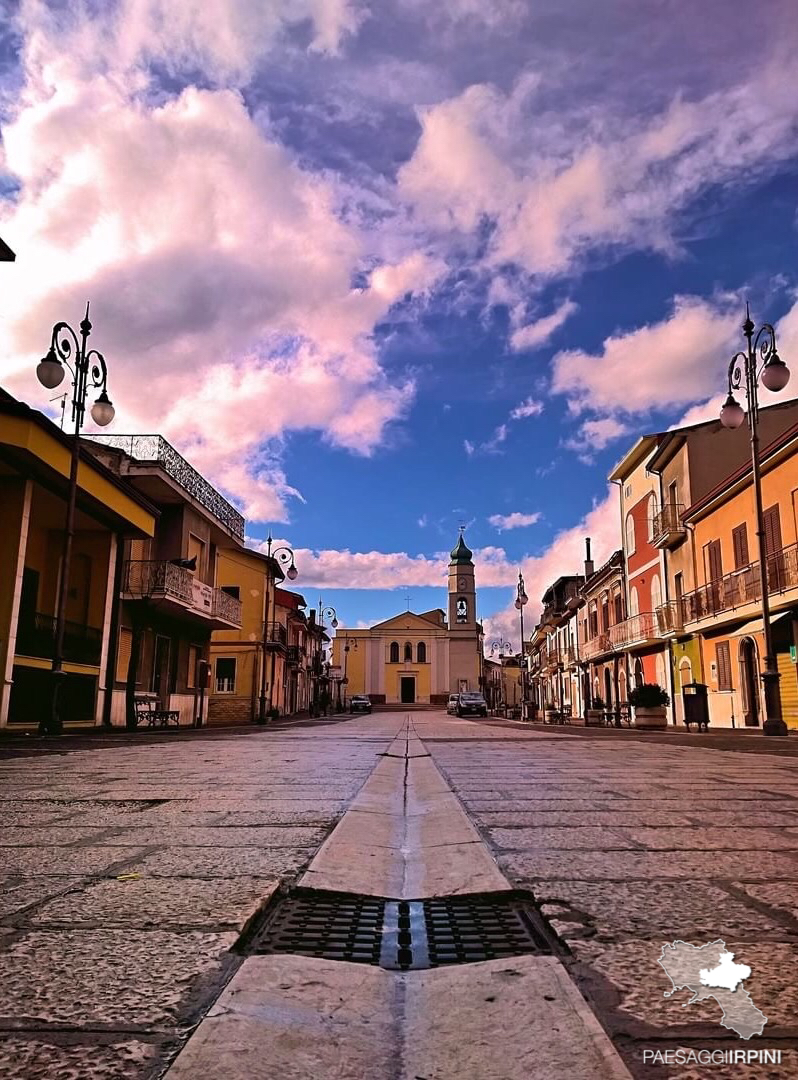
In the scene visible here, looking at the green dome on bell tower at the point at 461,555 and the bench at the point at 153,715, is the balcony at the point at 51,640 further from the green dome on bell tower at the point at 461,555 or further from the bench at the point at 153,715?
the green dome on bell tower at the point at 461,555

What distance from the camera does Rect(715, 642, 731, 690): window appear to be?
83.3ft

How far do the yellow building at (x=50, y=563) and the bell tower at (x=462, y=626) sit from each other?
7826 cm

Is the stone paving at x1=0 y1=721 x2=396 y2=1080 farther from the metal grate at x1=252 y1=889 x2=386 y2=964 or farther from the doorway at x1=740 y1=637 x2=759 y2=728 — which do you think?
the doorway at x1=740 y1=637 x2=759 y2=728

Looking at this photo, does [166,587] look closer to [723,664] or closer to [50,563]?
[50,563]

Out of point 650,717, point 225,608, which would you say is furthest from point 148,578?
point 650,717

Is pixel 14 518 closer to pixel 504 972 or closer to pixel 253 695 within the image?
pixel 504 972

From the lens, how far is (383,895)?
3070 millimetres

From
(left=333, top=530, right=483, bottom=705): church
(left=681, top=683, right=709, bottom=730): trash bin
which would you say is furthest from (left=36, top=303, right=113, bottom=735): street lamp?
(left=333, top=530, right=483, bottom=705): church

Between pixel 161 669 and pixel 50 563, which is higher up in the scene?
pixel 50 563

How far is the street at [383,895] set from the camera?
1.58 m

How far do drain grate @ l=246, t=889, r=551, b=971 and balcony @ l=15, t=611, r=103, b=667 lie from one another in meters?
15.2

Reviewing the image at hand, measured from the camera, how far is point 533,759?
32.4 ft

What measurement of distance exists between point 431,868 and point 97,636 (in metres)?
18.7

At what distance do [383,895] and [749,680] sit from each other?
23.6m
